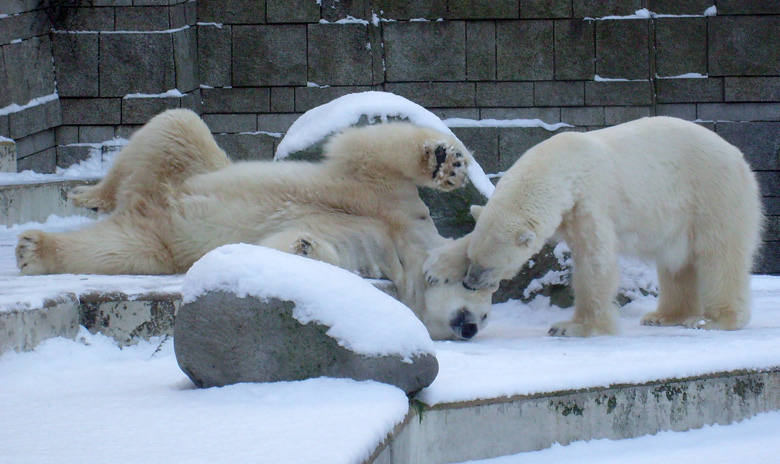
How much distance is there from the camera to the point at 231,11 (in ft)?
25.9

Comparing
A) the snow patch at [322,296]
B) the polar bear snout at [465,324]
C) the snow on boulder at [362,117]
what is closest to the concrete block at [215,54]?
the snow on boulder at [362,117]

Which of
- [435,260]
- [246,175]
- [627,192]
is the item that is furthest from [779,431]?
[246,175]

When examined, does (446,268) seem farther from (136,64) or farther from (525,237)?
(136,64)

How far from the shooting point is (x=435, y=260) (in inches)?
146

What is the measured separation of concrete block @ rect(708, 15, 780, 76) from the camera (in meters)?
8.00

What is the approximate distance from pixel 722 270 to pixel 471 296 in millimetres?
1084

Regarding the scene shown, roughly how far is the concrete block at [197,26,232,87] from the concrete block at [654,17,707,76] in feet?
12.7

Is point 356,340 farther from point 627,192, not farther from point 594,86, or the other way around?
point 594,86

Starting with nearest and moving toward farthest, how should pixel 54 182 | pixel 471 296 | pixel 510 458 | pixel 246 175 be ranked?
pixel 510 458
pixel 471 296
pixel 246 175
pixel 54 182

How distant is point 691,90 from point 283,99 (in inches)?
145

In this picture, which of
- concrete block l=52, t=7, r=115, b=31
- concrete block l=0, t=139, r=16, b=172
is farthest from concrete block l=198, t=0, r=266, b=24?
concrete block l=0, t=139, r=16, b=172

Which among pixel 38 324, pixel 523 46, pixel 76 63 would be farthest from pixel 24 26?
pixel 38 324

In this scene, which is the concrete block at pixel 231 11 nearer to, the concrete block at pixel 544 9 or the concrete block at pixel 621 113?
the concrete block at pixel 544 9

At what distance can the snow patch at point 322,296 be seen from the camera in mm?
2277
